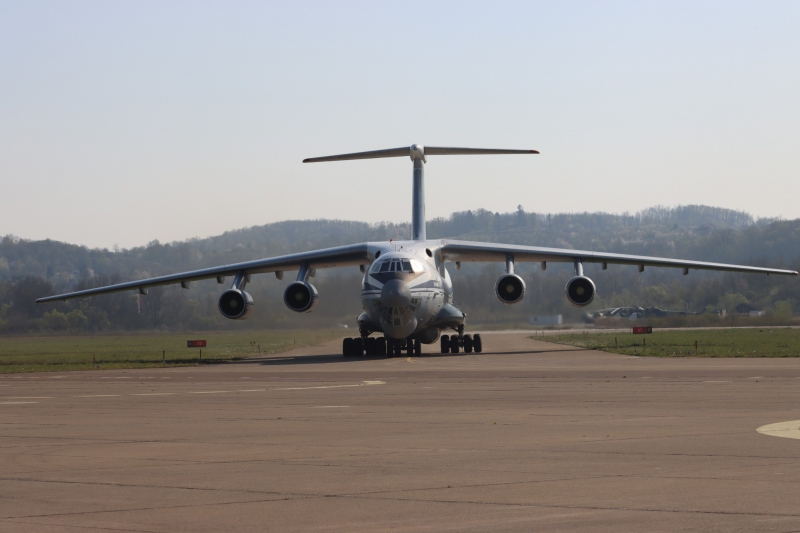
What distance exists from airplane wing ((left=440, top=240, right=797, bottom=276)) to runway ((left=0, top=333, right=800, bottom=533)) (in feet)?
49.9

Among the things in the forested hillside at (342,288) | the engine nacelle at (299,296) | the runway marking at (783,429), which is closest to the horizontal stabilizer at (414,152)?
the engine nacelle at (299,296)

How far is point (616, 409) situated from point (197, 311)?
152ft

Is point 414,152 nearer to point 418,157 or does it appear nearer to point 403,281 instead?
point 418,157

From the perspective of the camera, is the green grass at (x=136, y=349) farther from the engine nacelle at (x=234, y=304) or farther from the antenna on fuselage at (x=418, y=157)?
the antenna on fuselage at (x=418, y=157)

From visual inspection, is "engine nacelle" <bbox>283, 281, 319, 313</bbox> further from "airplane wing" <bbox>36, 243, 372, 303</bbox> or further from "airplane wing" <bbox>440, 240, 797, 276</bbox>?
"airplane wing" <bbox>440, 240, 797, 276</bbox>

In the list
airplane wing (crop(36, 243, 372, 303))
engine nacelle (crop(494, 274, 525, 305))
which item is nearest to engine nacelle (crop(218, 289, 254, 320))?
airplane wing (crop(36, 243, 372, 303))

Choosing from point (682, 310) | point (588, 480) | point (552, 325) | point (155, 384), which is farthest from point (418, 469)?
point (682, 310)

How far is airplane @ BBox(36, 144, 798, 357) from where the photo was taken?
30.1 metres

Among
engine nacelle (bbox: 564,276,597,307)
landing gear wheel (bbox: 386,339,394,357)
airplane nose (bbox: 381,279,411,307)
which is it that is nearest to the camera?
airplane nose (bbox: 381,279,411,307)

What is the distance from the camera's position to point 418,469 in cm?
781

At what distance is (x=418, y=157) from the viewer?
3650 cm

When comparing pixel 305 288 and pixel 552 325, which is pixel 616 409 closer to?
pixel 305 288

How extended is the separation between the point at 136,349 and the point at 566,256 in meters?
18.7

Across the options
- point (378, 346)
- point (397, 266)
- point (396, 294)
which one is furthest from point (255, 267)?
point (396, 294)
